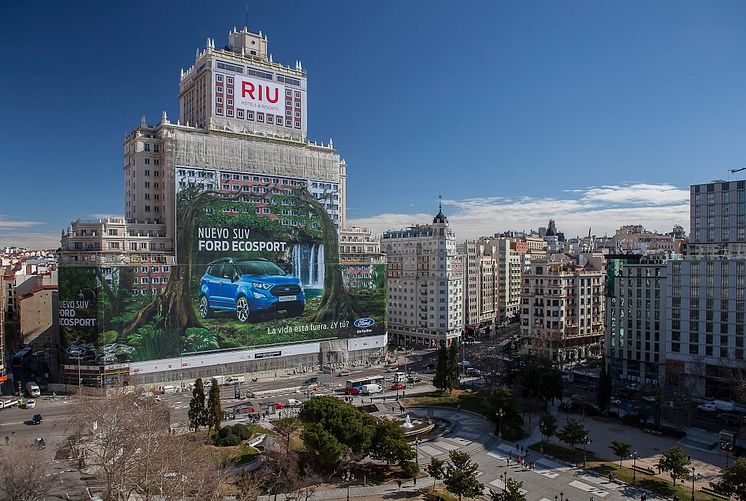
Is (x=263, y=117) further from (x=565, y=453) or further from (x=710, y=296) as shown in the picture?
(x=710, y=296)

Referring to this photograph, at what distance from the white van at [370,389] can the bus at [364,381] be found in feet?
4.73

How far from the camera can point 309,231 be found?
83625mm

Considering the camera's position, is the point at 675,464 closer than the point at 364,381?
Yes

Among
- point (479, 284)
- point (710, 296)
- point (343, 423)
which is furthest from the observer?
point (479, 284)

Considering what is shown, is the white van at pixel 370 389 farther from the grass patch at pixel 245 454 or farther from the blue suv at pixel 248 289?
the grass patch at pixel 245 454

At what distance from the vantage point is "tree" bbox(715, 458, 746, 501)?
117ft

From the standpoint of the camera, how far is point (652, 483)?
137 feet

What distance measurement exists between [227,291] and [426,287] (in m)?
42.0


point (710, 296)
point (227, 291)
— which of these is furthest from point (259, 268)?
point (710, 296)

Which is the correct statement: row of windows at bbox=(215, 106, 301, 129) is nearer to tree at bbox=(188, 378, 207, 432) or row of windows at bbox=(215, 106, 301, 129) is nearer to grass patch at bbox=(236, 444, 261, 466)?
tree at bbox=(188, 378, 207, 432)

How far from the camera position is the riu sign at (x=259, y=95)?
82438 mm

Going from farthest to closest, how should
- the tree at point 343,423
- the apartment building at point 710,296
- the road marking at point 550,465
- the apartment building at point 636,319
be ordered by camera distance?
the apartment building at point 636,319, the apartment building at point 710,296, the road marking at point 550,465, the tree at point 343,423

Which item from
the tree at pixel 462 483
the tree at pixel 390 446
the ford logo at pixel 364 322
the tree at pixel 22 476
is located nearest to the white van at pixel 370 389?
the ford logo at pixel 364 322

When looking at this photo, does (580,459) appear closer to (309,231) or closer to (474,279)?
(309,231)
